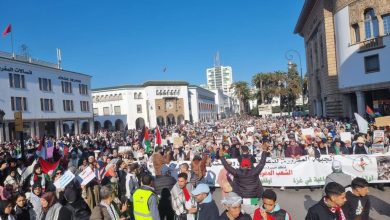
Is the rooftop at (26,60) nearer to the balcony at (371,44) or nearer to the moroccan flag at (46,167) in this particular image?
the moroccan flag at (46,167)

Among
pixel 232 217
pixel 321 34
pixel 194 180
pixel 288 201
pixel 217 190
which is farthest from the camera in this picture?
pixel 321 34

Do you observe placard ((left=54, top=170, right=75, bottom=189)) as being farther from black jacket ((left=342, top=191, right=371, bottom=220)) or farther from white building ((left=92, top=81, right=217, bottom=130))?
white building ((left=92, top=81, right=217, bottom=130))

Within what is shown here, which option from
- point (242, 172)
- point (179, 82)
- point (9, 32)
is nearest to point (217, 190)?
point (242, 172)

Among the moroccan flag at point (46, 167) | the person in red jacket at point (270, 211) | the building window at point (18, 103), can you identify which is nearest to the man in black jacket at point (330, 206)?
the person in red jacket at point (270, 211)

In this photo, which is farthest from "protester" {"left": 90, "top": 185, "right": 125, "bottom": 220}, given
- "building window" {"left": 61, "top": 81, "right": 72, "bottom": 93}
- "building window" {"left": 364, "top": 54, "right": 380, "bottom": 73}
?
"building window" {"left": 61, "top": 81, "right": 72, "bottom": 93}

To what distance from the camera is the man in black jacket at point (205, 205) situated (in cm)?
527

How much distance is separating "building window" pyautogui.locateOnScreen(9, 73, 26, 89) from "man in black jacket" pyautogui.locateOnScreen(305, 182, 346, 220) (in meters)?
41.7

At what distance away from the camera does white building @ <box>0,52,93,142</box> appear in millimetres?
39469

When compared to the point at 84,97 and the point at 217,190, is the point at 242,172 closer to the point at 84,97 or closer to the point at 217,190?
the point at 217,190

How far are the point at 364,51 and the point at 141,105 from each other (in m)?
61.5

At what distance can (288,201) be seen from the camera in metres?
10.4

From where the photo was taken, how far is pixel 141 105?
86062 millimetres

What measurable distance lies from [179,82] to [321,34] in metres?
58.7

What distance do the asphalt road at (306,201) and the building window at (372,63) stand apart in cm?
2215
